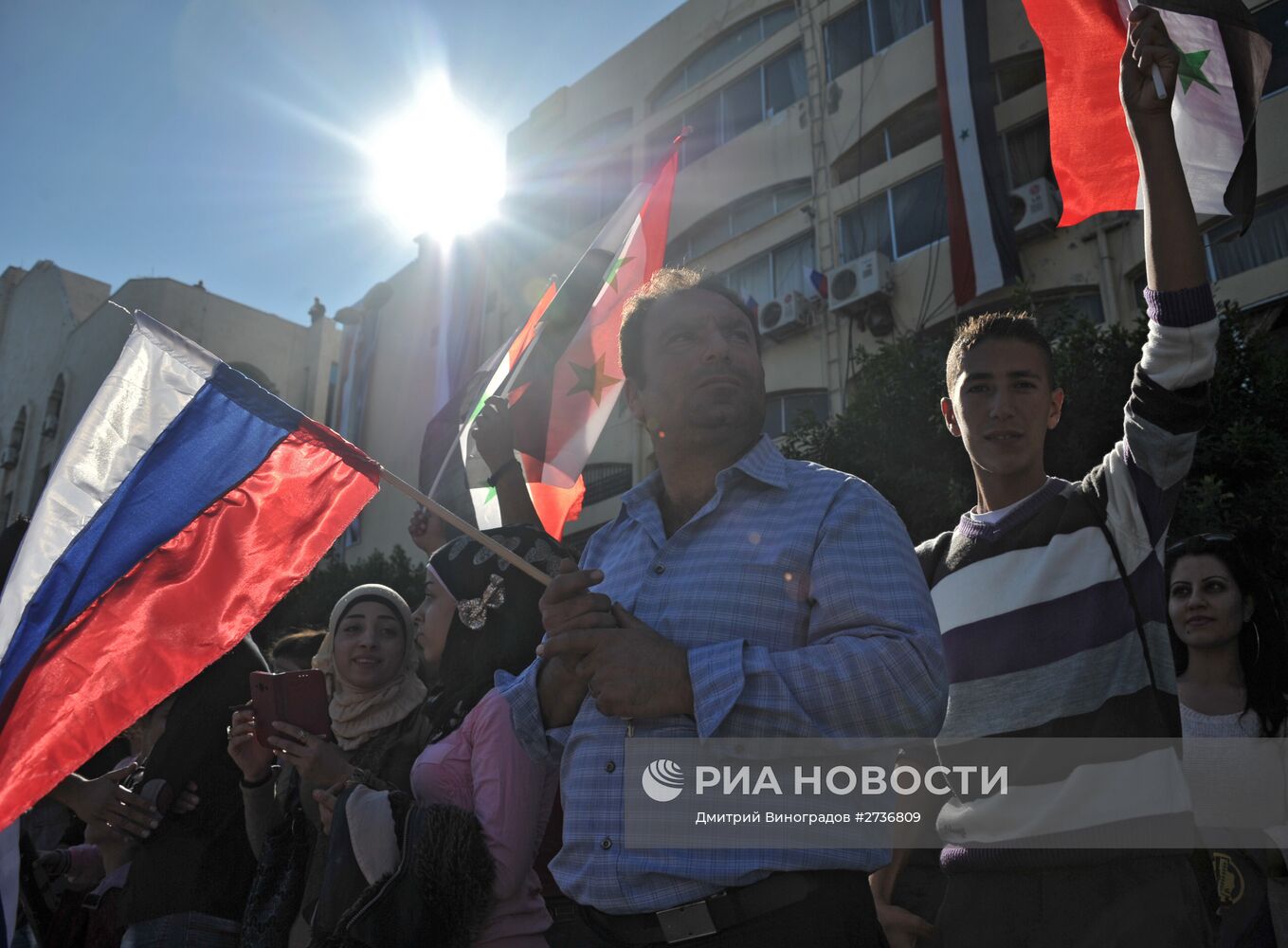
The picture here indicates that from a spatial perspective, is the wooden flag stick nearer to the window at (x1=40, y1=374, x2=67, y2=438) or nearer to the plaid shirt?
the plaid shirt

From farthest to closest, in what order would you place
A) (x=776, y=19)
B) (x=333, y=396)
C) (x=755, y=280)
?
(x=333, y=396), (x=776, y=19), (x=755, y=280)

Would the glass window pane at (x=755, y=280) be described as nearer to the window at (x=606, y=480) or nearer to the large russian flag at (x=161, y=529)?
the window at (x=606, y=480)

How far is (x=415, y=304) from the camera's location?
26.6 meters

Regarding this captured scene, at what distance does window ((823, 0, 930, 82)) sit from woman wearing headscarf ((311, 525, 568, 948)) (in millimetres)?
14790

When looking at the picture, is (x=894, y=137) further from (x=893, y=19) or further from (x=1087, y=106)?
(x=1087, y=106)

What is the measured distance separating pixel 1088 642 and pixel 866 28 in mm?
15885

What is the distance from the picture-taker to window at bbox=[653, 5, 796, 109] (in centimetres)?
1750

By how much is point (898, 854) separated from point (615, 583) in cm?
116

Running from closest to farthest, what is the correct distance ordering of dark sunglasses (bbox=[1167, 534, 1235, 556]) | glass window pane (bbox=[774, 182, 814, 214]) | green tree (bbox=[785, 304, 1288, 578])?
dark sunglasses (bbox=[1167, 534, 1235, 556])
green tree (bbox=[785, 304, 1288, 578])
glass window pane (bbox=[774, 182, 814, 214])

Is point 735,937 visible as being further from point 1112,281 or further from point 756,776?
point 1112,281

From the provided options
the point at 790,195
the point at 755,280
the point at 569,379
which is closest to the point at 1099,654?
the point at 569,379

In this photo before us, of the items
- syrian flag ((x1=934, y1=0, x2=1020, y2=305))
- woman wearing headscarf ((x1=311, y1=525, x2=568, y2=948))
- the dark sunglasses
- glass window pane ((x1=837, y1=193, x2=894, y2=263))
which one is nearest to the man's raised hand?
woman wearing headscarf ((x1=311, y1=525, x2=568, y2=948))

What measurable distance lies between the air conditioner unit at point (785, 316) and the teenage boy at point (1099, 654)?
1307 cm

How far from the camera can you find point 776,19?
1752cm
